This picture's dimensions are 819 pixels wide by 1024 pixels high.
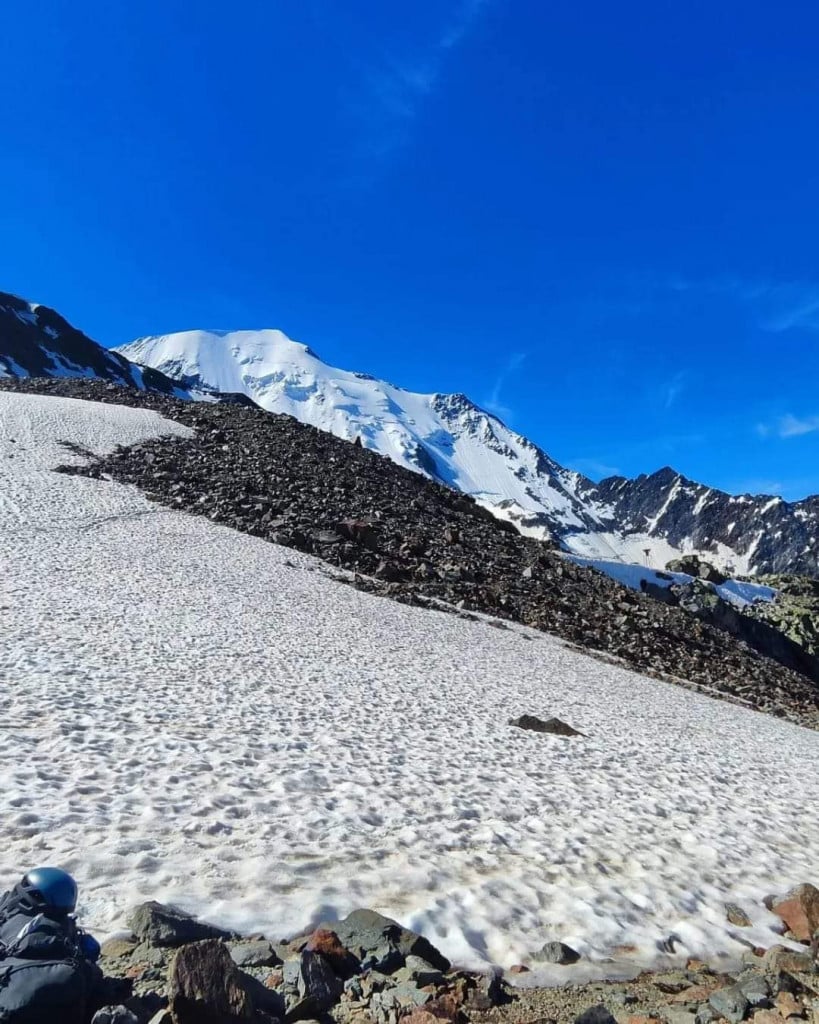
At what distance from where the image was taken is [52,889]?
4.57 metres

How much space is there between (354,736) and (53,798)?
547 cm

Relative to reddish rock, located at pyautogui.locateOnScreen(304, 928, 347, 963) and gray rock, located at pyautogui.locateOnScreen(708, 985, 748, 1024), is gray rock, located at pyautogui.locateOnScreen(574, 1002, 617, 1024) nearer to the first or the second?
gray rock, located at pyautogui.locateOnScreen(708, 985, 748, 1024)

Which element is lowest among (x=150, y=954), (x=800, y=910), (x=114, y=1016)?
(x=150, y=954)

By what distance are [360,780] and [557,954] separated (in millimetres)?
4325

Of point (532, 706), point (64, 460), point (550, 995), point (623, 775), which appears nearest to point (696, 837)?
point (623, 775)

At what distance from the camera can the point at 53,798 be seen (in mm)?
7391

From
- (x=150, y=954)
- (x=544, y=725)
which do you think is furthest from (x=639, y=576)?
(x=150, y=954)

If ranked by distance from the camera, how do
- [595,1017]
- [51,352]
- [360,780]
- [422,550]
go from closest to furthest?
[595,1017] → [360,780] → [422,550] → [51,352]

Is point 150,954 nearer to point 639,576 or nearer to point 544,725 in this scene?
point 544,725

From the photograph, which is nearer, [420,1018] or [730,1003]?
[420,1018]

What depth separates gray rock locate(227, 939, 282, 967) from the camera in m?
5.10

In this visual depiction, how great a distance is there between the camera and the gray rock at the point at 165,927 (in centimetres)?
509

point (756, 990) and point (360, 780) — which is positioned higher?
point (756, 990)

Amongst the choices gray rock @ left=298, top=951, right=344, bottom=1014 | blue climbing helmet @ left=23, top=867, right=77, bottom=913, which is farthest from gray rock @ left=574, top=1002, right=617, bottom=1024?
blue climbing helmet @ left=23, top=867, right=77, bottom=913
